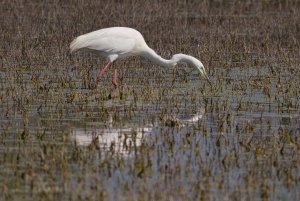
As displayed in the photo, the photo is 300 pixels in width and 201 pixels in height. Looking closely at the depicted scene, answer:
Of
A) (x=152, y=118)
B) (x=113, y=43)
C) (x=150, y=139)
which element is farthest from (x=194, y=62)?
(x=150, y=139)

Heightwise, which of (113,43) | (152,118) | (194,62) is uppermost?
(113,43)

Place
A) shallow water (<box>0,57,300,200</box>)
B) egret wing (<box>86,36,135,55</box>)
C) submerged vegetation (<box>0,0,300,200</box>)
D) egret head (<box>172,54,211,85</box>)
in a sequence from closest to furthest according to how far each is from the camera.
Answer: shallow water (<box>0,57,300,200</box>) → submerged vegetation (<box>0,0,300,200</box>) → egret head (<box>172,54,211,85</box>) → egret wing (<box>86,36,135,55</box>)

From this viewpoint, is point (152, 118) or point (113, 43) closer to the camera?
point (152, 118)

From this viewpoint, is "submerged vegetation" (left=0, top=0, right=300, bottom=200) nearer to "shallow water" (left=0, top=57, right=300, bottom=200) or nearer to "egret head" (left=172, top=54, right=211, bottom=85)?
"shallow water" (left=0, top=57, right=300, bottom=200)

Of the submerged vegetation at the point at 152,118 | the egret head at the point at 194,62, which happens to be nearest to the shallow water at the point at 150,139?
the submerged vegetation at the point at 152,118

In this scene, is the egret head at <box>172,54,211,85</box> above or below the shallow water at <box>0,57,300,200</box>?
above

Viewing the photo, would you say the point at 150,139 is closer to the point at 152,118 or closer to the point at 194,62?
the point at 152,118

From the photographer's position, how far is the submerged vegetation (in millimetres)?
7750

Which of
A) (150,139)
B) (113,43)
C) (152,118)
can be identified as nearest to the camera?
(150,139)

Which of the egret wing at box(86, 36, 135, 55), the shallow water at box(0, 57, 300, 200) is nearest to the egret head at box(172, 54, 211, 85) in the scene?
the shallow water at box(0, 57, 300, 200)

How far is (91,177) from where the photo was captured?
7.88 meters

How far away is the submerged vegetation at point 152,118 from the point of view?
775 centimetres

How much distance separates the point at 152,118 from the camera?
1115 centimetres

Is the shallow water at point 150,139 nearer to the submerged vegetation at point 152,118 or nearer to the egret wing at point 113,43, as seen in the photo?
the submerged vegetation at point 152,118
